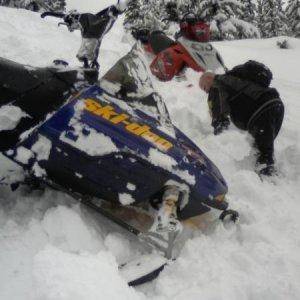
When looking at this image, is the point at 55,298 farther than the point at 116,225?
No

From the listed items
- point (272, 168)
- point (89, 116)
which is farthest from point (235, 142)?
point (89, 116)

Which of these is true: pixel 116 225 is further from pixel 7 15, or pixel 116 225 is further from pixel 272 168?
pixel 7 15

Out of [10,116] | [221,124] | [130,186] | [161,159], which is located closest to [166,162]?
[161,159]

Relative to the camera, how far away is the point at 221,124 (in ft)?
16.1

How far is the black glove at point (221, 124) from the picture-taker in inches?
193

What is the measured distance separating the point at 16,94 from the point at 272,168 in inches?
100.0

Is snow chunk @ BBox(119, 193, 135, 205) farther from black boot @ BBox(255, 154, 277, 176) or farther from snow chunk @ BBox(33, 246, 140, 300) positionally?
black boot @ BBox(255, 154, 277, 176)

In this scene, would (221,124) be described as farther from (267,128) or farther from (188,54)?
(188,54)

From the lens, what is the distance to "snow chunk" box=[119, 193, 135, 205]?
305cm

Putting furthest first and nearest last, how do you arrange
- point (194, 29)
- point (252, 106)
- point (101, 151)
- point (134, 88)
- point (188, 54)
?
point (194, 29) → point (188, 54) → point (252, 106) → point (134, 88) → point (101, 151)

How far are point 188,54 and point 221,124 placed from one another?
1.93 m

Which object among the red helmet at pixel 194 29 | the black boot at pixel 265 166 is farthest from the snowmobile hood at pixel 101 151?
the red helmet at pixel 194 29

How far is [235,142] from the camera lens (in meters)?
4.86

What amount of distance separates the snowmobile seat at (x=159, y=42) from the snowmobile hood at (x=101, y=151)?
13.3 feet
